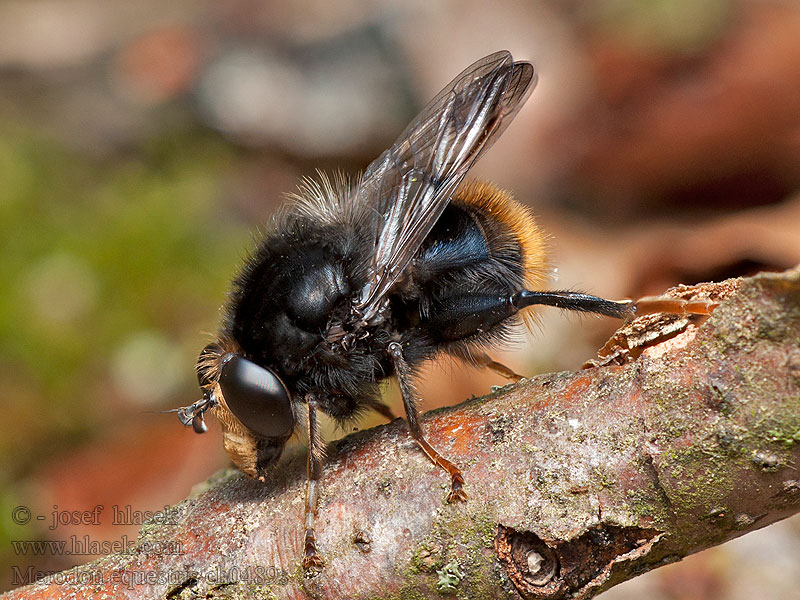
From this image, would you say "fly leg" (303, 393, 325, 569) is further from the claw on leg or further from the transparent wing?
the transparent wing

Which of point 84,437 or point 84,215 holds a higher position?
point 84,215

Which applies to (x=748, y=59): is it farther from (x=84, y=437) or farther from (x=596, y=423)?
(x=84, y=437)

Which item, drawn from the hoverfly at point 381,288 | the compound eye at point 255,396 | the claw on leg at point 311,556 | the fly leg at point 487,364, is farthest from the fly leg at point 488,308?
the claw on leg at point 311,556

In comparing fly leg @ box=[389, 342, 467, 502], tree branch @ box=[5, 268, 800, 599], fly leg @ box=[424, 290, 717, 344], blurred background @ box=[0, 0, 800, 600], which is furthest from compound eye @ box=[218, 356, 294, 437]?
blurred background @ box=[0, 0, 800, 600]

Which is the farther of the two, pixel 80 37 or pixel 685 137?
pixel 80 37

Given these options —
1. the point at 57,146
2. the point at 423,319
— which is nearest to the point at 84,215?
the point at 57,146

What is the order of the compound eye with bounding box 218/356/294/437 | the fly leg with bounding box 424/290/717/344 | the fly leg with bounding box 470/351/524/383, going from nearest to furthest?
1. the compound eye with bounding box 218/356/294/437
2. the fly leg with bounding box 424/290/717/344
3. the fly leg with bounding box 470/351/524/383
